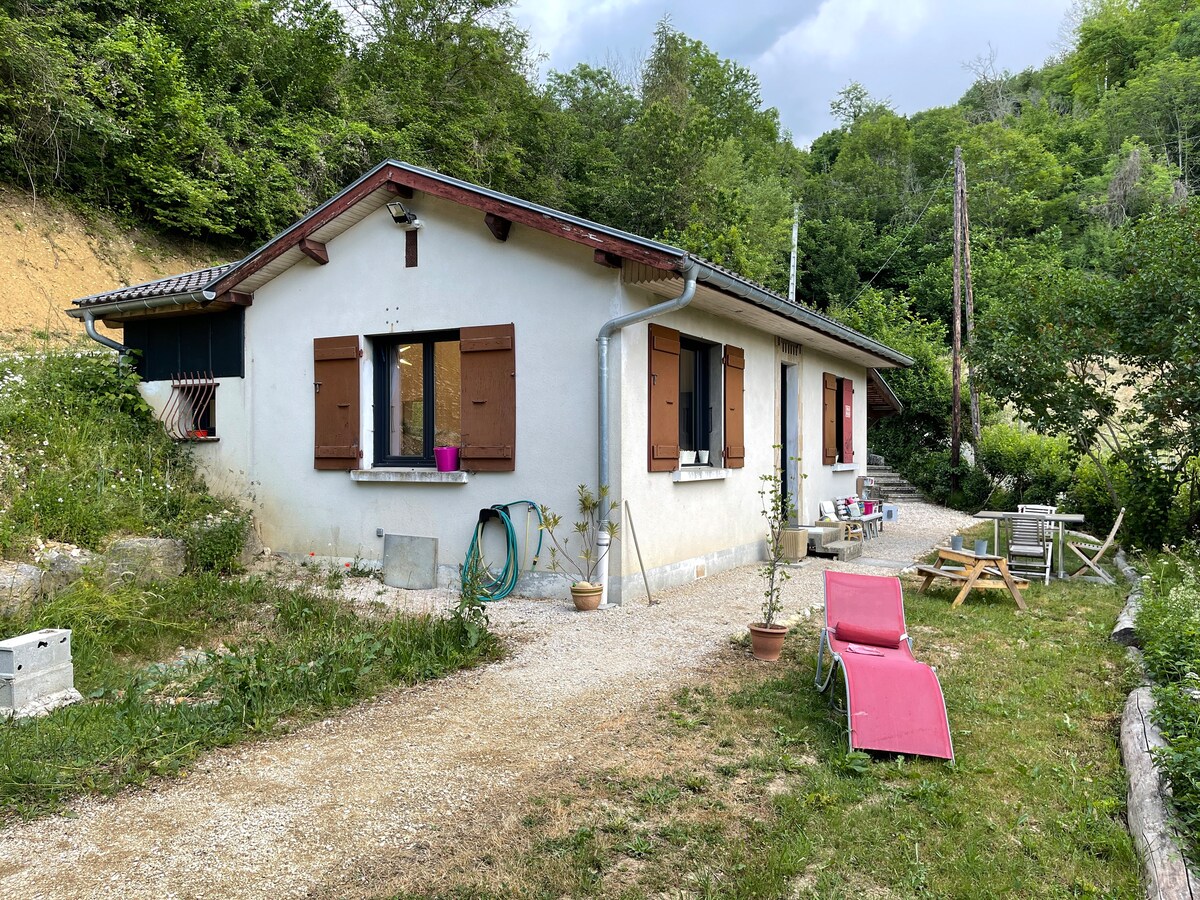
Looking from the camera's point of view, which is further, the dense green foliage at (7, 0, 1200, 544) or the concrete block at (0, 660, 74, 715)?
the dense green foliage at (7, 0, 1200, 544)

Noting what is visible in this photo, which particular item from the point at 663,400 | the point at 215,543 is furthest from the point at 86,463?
the point at 663,400

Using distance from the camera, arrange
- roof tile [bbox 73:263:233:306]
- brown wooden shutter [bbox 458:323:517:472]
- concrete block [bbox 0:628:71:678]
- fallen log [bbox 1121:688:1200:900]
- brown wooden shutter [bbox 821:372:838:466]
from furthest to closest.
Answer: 1. brown wooden shutter [bbox 821:372:838:466]
2. roof tile [bbox 73:263:233:306]
3. brown wooden shutter [bbox 458:323:517:472]
4. concrete block [bbox 0:628:71:678]
5. fallen log [bbox 1121:688:1200:900]

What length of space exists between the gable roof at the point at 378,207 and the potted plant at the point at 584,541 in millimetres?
2149

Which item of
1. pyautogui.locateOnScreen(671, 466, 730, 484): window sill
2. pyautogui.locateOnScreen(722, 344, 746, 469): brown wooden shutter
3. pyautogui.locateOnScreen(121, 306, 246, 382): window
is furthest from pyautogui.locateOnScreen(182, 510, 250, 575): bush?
pyautogui.locateOnScreen(722, 344, 746, 469): brown wooden shutter

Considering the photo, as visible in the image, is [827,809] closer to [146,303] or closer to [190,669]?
[190,669]

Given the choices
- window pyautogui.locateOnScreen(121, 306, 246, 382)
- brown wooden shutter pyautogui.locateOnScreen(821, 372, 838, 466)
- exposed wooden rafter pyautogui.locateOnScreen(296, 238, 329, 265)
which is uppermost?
exposed wooden rafter pyautogui.locateOnScreen(296, 238, 329, 265)

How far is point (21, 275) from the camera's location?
1541 cm

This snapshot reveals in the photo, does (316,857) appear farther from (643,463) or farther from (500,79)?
(500,79)

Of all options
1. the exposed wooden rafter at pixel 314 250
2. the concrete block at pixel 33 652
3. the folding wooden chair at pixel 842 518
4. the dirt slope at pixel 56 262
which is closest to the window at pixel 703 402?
the folding wooden chair at pixel 842 518

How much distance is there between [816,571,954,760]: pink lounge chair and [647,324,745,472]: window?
3435 mm

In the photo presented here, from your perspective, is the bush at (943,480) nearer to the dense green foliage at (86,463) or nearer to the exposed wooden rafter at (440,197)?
the exposed wooden rafter at (440,197)

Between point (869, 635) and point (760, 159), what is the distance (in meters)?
34.2

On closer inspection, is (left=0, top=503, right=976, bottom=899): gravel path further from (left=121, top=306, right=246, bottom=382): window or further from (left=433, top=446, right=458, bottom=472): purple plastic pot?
(left=121, top=306, right=246, bottom=382): window

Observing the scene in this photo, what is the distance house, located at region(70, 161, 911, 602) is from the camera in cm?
769
